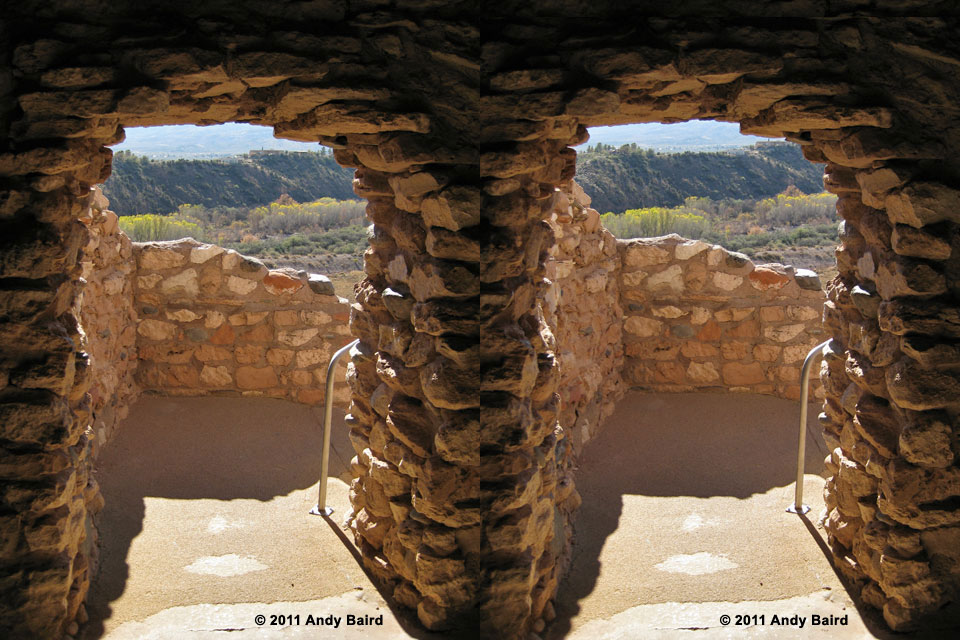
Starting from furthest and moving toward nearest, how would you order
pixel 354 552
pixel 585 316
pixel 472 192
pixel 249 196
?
pixel 249 196 → pixel 585 316 → pixel 354 552 → pixel 472 192

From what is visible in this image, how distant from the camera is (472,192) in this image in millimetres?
→ 3379

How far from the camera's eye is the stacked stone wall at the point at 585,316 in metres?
5.63

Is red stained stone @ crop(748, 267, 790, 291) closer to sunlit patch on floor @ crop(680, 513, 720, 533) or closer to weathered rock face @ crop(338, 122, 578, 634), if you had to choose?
sunlit patch on floor @ crop(680, 513, 720, 533)

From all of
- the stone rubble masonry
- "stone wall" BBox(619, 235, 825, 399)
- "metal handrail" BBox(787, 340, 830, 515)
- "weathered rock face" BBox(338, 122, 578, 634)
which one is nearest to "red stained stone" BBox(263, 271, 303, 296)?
"stone wall" BBox(619, 235, 825, 399)

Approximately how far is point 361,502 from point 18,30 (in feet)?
8.79

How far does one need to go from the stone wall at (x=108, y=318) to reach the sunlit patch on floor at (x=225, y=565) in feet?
5.28

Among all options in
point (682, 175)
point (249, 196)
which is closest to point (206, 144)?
point (249, 196)

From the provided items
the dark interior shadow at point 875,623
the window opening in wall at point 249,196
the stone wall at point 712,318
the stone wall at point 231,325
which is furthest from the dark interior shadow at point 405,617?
the window opening in wall at point 249,196

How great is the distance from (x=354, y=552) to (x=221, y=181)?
10869 millimetres

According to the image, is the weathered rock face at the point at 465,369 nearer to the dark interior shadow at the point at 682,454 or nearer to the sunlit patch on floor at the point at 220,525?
the dark interior shadow at the point at 682,454

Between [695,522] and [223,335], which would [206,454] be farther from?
[695,522]

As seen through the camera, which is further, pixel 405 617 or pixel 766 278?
pixel 766 278

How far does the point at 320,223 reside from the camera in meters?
12.4

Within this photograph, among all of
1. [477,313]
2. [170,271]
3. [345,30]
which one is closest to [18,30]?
[345,30]
